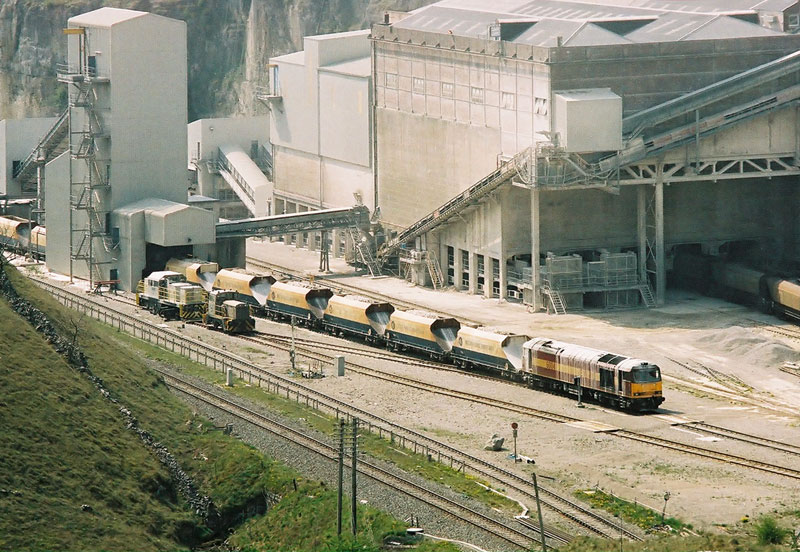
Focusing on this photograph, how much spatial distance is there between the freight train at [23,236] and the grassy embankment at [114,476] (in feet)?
168

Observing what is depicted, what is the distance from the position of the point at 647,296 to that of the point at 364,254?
23430mm

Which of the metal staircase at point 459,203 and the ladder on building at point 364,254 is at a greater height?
the metal staircase at point 459,203

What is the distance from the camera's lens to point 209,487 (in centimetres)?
Answer: 5941

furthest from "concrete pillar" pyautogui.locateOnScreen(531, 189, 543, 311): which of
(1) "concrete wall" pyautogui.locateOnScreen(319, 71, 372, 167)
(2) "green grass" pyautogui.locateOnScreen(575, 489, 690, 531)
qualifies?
(2) "green grass" pyautogui.locateOnScreen(575, 489, 690, 531)

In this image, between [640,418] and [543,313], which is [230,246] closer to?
[543,313]

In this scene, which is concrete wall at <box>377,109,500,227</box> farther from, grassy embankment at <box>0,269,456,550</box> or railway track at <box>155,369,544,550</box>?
grassy embankment at <box>0,269,456,550</box>

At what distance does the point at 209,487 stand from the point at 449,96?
5037cm

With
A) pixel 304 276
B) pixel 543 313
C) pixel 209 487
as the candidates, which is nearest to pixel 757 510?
pixel 209 487

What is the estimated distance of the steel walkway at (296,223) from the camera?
108 meters

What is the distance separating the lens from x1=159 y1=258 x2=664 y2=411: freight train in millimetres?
69875

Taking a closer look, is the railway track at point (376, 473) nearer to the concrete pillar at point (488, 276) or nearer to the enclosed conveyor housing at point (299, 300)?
the enclosed conveyor housing at point (299, 300)

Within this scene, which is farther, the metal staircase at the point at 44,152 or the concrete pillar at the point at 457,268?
the metal staircase at the point at 44,152

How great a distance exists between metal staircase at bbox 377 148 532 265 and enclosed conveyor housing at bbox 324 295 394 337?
1268 cm

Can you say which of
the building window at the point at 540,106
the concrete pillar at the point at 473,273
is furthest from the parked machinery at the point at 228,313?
the building window at the point at 540,106
